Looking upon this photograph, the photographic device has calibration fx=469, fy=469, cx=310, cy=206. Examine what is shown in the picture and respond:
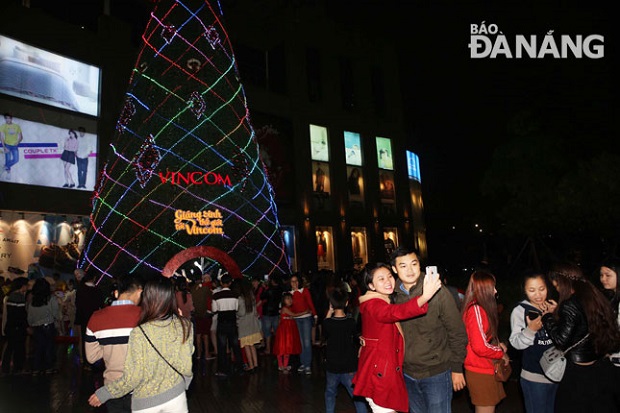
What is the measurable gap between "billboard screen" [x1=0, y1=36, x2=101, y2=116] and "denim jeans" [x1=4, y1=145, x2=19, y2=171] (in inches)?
77.1

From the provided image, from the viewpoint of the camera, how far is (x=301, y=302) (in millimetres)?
8984

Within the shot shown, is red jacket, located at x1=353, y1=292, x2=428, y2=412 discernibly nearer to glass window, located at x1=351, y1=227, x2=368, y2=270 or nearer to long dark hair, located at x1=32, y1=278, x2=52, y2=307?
long dark hair, located at x1=32, y1=278, x2=52, y2=307

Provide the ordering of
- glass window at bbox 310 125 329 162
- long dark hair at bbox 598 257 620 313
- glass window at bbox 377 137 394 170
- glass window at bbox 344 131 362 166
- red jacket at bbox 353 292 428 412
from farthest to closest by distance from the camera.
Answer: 1. glass window at bbox 377 137 394 170
2. glass window at bbox 344 131 362 166
3. glass window at bbox 310 125 329 162
4. long dark hair at bbox 598 257 620 313
5. red jacket at bbox 353 292 428 412

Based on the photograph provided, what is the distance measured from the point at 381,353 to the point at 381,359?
43 millimetres

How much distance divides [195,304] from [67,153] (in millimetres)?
11544

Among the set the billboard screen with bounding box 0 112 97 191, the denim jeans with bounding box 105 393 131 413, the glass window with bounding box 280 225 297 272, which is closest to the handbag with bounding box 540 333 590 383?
the denim jeans with bounding box 105 393 131 413

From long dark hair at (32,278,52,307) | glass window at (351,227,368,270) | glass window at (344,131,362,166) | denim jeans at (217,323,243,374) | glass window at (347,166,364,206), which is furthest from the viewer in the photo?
glass window at (344,131,362,166)

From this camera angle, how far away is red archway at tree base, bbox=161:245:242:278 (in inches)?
473

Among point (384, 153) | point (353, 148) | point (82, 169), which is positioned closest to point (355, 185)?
point (353, 148)

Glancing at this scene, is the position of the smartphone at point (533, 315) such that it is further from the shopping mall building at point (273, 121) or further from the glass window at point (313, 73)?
the glass window at point (313, 73)

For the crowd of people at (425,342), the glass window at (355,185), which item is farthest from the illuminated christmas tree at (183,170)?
the glass window at (355,185)

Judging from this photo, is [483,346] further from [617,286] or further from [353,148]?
[353,148]

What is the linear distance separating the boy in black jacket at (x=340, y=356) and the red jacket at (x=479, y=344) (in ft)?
4.92

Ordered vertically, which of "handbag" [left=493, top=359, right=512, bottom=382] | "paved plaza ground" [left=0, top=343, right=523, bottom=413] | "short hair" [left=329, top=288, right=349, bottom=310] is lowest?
"paved plaza ground" [left=0, top=343, right=523, bottom=413]
